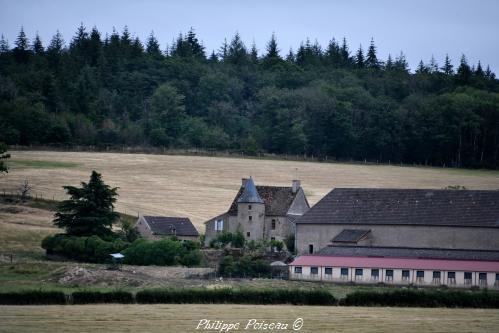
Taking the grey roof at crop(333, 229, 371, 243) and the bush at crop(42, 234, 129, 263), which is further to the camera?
the grey roof at crop(333, 229, 371, 243)

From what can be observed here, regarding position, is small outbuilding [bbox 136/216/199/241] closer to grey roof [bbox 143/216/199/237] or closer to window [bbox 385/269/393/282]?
grey roof [bbox 143/216/199/237]

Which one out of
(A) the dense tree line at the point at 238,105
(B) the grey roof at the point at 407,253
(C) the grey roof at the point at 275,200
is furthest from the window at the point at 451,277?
(A) the dense tree line at the point at 238,105

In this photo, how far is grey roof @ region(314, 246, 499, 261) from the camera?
6228 centimetres

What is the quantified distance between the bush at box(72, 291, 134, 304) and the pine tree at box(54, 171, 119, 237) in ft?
69.7

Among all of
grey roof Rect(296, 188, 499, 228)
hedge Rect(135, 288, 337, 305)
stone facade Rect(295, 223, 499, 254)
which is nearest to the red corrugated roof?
stone facade Rect(295, 223, 499, 254)

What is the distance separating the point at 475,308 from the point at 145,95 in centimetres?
10222

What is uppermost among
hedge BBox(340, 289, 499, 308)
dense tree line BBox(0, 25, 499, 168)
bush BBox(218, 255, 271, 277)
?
dense tree line BBox(0, 25, 499, 168)

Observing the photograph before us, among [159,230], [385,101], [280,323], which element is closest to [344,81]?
[385,101]

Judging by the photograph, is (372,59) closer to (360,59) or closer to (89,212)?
(360,59)

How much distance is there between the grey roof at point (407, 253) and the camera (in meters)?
62.3

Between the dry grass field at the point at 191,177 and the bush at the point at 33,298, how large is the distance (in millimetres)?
34030

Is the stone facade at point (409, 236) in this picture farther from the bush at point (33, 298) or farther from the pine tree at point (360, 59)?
the pine tree at point (360, 59)

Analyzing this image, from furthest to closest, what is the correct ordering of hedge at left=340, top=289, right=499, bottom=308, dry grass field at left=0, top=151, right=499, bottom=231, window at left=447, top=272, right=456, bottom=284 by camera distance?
1. dry grass field at left=0, top=151, right=499, bottom=231
2. window at left=447, top=272, right=456, bottom=284
3. hedge at left=340, top=289, right=499, bottom=308

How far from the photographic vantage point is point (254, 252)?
6869 centimetres
